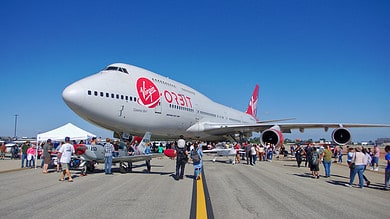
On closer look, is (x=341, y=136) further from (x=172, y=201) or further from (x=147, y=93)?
(x=172, y=201)

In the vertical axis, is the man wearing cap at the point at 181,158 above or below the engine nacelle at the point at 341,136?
below

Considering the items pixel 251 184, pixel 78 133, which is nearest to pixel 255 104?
pixel 78 133

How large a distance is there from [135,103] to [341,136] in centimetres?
1701

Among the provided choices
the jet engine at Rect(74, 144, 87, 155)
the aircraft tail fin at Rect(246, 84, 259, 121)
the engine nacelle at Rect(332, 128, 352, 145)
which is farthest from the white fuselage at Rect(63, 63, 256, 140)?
the aircraft tail fin at Rect(246, 84, 259, 121)

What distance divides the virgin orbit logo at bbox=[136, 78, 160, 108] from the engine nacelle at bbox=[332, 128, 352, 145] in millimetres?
14871

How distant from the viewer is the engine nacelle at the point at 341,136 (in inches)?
981

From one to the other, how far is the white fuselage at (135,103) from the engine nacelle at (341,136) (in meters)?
10.6

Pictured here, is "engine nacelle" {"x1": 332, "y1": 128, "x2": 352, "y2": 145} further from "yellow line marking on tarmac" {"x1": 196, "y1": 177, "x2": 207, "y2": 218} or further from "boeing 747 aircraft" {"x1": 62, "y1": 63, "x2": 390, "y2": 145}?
"yellow line marking on tarmac" {"x1": 196, "y1": 177, "x2": 207, "y2": 218}

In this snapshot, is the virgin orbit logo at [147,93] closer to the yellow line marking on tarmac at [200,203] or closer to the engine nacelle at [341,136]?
the yellow line marking on tarmac at [200,203]

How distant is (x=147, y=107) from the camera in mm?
18750

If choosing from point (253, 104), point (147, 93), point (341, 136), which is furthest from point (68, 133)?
point (253, 104)

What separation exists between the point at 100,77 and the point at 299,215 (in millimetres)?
13636

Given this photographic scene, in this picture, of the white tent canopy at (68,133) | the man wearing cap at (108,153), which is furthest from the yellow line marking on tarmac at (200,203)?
the white tent canopy at (68,133)

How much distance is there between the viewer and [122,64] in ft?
63.5
